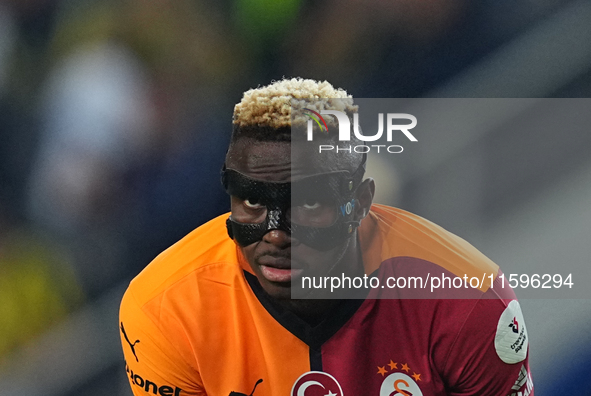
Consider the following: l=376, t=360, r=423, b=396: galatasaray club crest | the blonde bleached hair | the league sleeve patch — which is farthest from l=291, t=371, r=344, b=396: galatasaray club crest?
the blonde bleached hair

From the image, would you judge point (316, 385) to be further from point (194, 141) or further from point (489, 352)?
point (194, 141)

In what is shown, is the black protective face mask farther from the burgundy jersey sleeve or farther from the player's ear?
the burgundy jersey sleeve

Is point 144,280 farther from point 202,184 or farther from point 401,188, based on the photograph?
point 401,188

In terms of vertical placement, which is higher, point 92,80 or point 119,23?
point 119,23

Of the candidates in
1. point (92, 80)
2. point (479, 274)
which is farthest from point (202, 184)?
point (479, 274)

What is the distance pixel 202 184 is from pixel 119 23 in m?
0.48

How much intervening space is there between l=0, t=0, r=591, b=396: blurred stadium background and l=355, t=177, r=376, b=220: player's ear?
0.23ft

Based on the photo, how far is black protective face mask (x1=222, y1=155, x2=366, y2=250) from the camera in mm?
1175

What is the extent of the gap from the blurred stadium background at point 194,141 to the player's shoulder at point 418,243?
0.12 ft

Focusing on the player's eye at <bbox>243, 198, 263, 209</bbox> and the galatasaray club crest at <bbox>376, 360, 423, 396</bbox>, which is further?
the galatasaray club crest at <bbox>376, 360, 423, 396</bbox>

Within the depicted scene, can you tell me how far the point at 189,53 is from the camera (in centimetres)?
146

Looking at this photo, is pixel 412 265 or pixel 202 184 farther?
pixel 202 184

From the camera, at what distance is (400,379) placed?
4.34ft

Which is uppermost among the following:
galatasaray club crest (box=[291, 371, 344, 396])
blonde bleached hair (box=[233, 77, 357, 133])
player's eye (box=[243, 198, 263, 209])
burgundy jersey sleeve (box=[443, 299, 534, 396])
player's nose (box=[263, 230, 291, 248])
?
blonde bleached hair (box=[233, 77, 357, 133])
